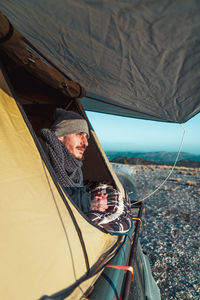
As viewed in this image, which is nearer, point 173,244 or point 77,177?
point 77,177

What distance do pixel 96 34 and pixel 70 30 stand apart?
0.67 feet

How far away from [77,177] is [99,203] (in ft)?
1.20

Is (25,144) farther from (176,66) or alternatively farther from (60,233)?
(176,66)

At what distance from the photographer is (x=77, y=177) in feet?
6.15

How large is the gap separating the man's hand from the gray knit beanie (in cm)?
81

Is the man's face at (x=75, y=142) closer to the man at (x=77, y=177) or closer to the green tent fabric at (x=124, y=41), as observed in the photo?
the man at (x=77, y=177)

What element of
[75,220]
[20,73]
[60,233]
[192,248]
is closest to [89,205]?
[75,220]

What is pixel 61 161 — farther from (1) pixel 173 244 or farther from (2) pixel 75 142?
(1) pixel 173 244

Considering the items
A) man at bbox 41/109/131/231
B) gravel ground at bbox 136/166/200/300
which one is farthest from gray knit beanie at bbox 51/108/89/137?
gravel ground at bbox 136/166/200/300

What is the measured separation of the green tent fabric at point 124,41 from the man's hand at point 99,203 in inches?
52.2

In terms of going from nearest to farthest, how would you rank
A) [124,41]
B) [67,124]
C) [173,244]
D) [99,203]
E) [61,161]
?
[124,41] < [61,161] < [99,203] < [67,124] < [173,244]

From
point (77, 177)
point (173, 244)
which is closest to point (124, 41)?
point (77, 177)

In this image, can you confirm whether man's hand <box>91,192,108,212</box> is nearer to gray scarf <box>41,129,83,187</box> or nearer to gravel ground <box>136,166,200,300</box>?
gray scarf <box>41,129,83,187</box>

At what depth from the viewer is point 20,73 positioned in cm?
192
